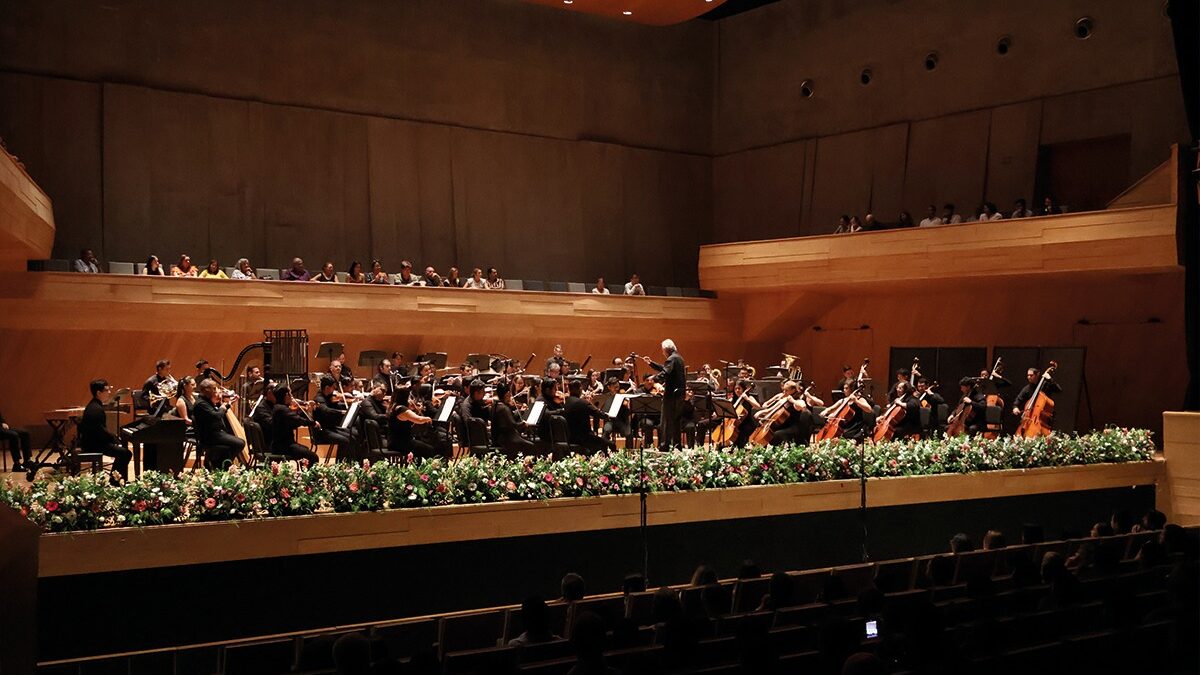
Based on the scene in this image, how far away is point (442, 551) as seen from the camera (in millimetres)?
8500

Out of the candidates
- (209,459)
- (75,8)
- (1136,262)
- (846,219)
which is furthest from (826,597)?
(75,8)

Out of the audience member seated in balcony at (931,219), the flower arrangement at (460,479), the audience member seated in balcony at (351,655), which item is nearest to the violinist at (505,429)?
the flower arrangement at (460,479)

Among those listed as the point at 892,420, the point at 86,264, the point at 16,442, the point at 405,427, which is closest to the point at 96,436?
the point at 16,442

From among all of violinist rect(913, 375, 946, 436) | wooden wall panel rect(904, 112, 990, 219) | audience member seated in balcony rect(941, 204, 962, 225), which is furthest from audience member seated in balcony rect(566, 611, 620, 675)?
wooden wall panel rect(904, 112, 990, 219)

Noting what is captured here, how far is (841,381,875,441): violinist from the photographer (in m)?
12.9

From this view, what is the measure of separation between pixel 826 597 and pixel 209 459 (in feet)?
19.5

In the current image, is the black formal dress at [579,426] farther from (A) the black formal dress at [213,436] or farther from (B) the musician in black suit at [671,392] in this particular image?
(A) the black formal dress at [213,436]

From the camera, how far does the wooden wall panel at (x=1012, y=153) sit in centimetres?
1833

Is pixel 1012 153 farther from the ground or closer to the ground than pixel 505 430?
farther from the ground

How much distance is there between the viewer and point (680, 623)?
16.7 ft

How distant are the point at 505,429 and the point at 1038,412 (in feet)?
22.3

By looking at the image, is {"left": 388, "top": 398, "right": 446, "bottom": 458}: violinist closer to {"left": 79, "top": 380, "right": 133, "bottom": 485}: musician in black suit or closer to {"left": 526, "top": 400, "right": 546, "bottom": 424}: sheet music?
{"left": 526, "top": 400, "right": 546, "bottom": 424}: sheet music

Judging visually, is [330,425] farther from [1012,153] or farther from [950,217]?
[1012,153]

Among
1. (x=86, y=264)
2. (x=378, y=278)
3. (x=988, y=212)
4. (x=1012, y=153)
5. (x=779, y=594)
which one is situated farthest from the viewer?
(x=1012, y=153)
